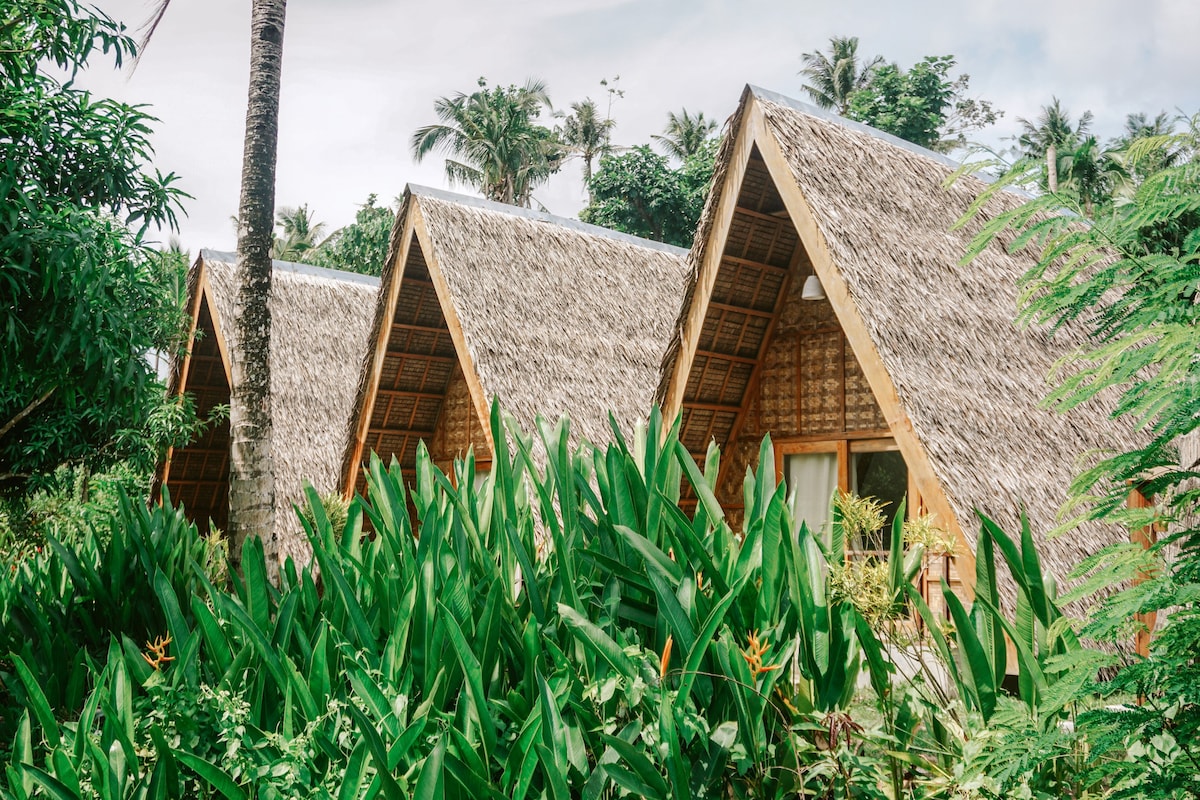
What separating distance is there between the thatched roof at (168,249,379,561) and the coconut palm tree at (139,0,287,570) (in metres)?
3.69

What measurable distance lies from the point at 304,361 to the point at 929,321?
7.30m

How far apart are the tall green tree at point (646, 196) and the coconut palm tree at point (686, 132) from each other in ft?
18.6

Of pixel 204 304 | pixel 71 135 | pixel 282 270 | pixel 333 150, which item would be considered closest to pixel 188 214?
pixel 71 135

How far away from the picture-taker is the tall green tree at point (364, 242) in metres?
23.2

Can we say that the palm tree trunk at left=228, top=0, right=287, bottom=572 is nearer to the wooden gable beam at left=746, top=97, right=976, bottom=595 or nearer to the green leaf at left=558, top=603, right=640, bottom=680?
the wooden gable beam at left=746, top=97, right=976, bottom=595

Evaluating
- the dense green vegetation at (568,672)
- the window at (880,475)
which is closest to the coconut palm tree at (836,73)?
the window at (880,475)

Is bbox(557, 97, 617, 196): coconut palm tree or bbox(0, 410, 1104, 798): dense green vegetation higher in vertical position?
bbox(557, 97, 617, 196): coconut palm tree

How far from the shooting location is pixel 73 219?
394 centimetres

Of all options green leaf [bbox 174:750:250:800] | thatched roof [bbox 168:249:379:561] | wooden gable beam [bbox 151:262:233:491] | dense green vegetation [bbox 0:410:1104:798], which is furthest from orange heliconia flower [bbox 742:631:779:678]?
wooden gable beam [bbox 151:262:233:491]

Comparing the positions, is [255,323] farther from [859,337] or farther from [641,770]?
[641,770]

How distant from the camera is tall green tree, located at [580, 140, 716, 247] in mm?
23000

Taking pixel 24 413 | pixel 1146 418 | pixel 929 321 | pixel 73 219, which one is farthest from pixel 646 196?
pixel 1146 418

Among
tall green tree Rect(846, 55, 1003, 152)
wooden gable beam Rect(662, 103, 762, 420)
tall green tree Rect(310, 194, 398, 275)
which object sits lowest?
wooden gable beam Rect(662, 103, 762, 420)

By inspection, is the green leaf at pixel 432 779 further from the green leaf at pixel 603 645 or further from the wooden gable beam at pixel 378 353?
the wooden gable beam at pixel 378 353
